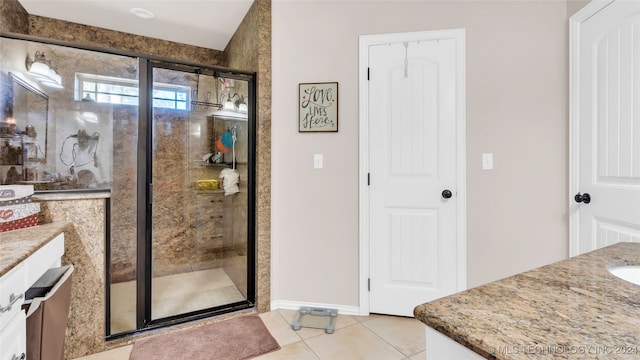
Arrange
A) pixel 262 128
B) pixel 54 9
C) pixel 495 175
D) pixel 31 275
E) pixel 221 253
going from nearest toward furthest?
pixel 31 275 → pixel 495 175 → pixel 262 128 → pixel 54 9 → pixel 221 253

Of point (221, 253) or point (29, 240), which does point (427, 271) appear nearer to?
point (221, 253)

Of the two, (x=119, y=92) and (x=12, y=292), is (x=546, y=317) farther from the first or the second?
(x=119, y=92)

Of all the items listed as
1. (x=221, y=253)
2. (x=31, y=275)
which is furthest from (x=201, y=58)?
(x=31, y=275)

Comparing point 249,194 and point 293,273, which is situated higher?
point 249,194

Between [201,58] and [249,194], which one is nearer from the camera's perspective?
[249,194]

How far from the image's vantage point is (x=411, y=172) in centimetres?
219

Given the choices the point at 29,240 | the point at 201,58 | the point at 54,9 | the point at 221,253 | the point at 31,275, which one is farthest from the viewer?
Answer: the point at 201,58

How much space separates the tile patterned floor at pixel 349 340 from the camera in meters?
1.76

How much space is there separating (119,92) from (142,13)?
2.69ft

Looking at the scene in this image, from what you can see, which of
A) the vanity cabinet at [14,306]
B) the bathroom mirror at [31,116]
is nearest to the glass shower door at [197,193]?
the bathroom mirror at [31,116]

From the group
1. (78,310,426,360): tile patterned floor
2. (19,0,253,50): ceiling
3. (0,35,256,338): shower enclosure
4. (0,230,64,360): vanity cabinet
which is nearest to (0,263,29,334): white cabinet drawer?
(0,230,64,360): vanity cabinet

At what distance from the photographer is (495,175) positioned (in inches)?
82.9

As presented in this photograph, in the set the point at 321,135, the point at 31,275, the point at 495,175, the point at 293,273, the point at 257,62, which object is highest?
the point at 257,62

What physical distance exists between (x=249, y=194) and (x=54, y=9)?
231cm
